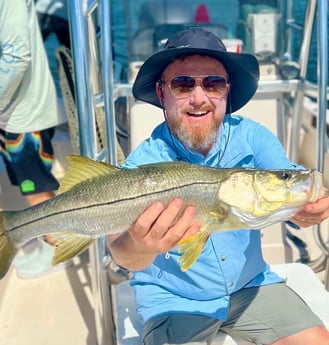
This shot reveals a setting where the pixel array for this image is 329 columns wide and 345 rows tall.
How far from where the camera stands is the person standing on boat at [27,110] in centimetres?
268

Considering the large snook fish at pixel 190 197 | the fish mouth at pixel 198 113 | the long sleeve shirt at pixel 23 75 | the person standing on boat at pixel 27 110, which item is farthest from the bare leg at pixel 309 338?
the long sleeve shirt at pixel 23 75

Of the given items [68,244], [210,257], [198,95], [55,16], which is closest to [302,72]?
[198,95]

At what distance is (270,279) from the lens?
1.97m

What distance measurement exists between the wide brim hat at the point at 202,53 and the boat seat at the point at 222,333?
79 centimetres

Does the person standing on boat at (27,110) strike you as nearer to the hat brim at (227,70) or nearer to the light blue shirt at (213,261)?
the hat brim at (227,70)

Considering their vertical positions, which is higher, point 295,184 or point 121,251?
point 295,184

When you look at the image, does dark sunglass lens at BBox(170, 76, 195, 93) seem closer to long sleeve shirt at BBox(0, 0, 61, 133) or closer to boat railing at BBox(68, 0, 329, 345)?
boat railing at BBox(68, 0, 329, 345)

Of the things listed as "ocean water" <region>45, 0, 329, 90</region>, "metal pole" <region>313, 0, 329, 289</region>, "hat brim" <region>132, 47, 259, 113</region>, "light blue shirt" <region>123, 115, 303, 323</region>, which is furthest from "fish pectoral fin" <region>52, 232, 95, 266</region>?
"ocean water" <region>45, 0, 329, 90</region>

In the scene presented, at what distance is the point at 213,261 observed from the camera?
1827 mm

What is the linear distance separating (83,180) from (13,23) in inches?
59.9

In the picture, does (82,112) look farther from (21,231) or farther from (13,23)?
(13,23)

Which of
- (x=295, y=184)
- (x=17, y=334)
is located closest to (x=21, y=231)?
(x=295, y=184)

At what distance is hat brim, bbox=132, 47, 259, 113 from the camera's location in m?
1.85

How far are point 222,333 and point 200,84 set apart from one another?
924mm
